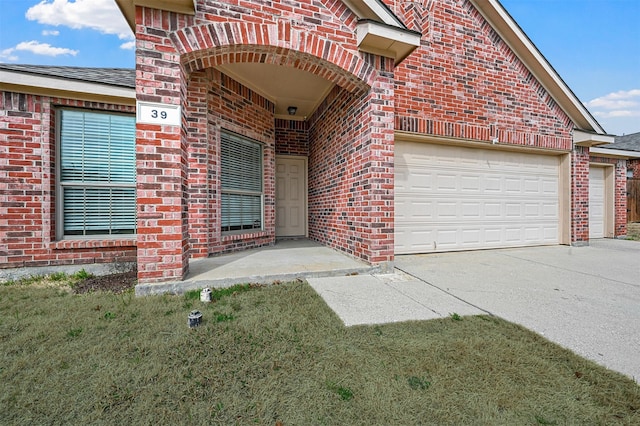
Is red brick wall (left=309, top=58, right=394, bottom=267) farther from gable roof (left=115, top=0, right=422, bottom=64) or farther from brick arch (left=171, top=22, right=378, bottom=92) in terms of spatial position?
brick arch (left=171, top=22, right=378, bottom=92)

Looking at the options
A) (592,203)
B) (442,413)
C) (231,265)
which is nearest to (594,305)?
(442,413)

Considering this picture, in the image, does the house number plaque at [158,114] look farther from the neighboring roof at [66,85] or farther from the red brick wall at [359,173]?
the red brick wall at [359,173]

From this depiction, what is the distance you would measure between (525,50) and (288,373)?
26.8ft

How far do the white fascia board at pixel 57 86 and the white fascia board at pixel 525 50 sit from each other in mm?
7385

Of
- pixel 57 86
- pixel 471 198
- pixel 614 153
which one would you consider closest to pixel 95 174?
pixel 57 86

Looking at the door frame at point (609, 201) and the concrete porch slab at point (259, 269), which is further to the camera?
the door frame at point (609, 201)

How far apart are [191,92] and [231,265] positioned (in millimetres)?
3004

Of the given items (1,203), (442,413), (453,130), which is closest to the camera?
(442,413)

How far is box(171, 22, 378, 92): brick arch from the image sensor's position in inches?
126

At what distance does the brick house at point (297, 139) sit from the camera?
125 inches

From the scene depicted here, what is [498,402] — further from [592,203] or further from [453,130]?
[592,203]

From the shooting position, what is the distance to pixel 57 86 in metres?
3.99

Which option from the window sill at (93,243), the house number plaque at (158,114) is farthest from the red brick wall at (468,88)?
the window sill at (93,243)

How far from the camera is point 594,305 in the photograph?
2807mm
